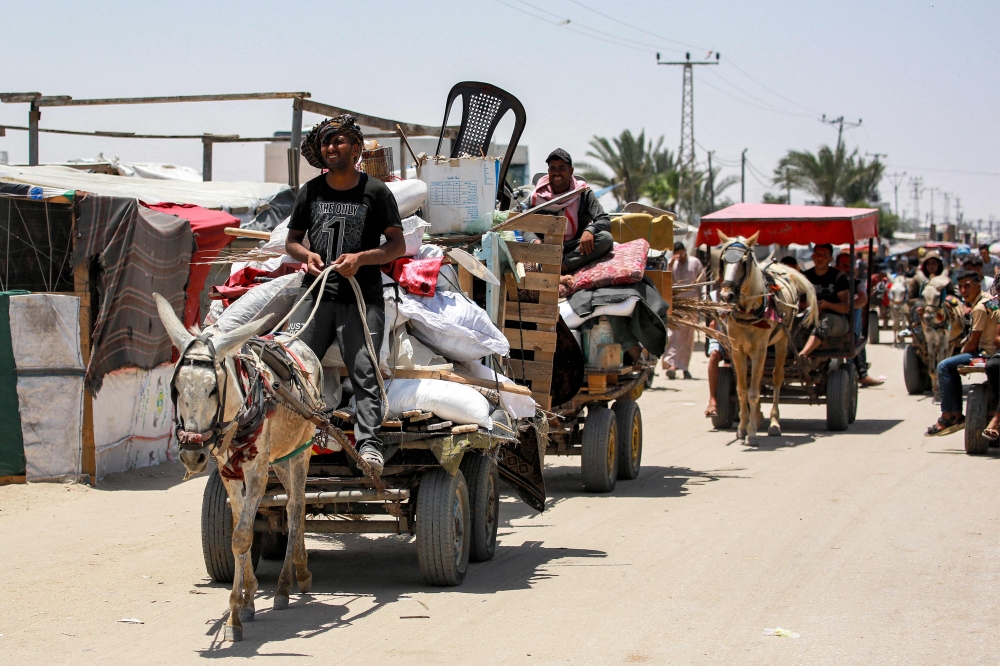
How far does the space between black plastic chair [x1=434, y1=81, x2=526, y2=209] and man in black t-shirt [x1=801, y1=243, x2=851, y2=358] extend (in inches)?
272

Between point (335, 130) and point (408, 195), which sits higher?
point (335, 130)

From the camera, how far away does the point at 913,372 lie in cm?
1881

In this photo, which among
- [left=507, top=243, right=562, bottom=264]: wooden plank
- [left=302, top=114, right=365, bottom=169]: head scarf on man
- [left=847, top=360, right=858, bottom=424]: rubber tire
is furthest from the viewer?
[left=847, top=360, right=858, bottom=424]: rubber tire

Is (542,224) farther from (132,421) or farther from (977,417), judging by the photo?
(977,417)

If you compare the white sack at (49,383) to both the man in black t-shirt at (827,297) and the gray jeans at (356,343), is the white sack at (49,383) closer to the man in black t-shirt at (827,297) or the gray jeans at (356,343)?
the gray jeans at (356,343)

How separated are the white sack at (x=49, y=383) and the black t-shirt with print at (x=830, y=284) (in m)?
10.1

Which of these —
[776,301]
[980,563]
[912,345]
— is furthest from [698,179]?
[980,563]

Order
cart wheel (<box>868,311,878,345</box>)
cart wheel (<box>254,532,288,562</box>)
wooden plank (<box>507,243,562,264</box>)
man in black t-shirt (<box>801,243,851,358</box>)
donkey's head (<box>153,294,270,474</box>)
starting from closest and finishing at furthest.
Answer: donkey's head (<box>153,294,270,474</box>)
cart wheel (<box>254,532,288,562</box>)
wooden plank (<box>507,243,562,264</box>)
man in black t-shirt (<box>801,243,851,358</box>)
cart wheel (<box>868,311,878,345</box>)

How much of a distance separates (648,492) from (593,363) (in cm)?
139

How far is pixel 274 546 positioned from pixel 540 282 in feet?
9.90

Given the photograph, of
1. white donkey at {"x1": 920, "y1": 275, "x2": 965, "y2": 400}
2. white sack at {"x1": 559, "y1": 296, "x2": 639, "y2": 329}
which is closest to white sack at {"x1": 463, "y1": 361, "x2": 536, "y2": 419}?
white sack at {"x1": 559, "y1": 296, "x2": 639, "y2": 329}

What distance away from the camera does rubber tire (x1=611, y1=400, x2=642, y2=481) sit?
36.8 feet

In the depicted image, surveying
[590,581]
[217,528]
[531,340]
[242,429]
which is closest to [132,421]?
[531,340]

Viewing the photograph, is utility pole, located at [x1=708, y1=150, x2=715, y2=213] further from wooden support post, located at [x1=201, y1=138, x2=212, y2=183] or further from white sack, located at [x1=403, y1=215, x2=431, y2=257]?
white sack, located at [x1=403, y1=215, x2=431, y2=257]
